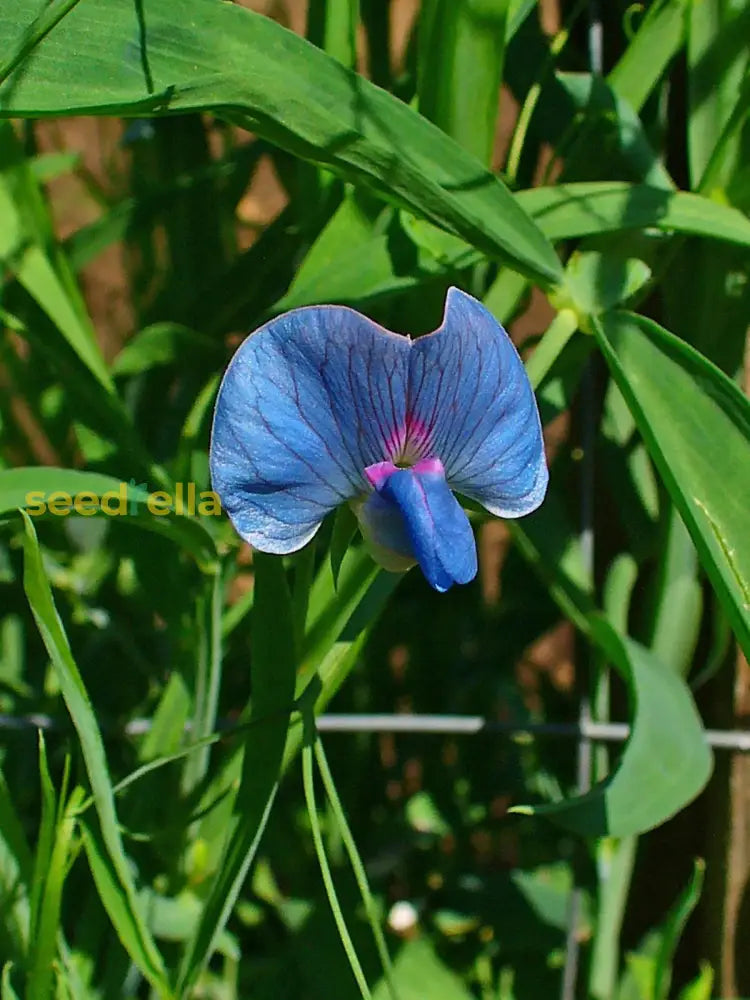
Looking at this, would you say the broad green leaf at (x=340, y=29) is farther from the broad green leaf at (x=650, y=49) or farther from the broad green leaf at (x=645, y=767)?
the broad green leaf at (x=645, y=767)

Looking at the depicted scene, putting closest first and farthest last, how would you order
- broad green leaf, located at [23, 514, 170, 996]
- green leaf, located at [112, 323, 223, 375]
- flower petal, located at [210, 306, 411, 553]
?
flower petal, located at [210, 306, 411, 553] → broad green leaf, located at [23, 514, 170, 996] → green leaf, located at [112, 323, 223, 375]

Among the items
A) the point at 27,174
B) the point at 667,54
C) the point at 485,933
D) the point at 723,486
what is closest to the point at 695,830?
the point at 485,933

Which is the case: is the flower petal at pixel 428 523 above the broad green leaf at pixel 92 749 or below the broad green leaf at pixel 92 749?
above

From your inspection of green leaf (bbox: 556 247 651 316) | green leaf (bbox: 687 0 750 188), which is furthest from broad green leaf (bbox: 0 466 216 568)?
green leaf (bbox: 687 0 750 188)

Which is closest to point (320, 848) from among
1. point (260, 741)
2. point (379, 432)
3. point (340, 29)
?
point (260, 741)

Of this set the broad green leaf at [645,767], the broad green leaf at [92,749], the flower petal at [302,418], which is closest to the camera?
the flower petal at [302,418]

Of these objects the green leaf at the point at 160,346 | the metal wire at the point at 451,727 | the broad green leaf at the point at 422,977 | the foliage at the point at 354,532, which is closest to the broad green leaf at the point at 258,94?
the foliage at the point at 354,532

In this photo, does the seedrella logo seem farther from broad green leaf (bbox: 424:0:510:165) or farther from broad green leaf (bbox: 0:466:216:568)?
broad green leaf (bbox: 424:0:510:165)

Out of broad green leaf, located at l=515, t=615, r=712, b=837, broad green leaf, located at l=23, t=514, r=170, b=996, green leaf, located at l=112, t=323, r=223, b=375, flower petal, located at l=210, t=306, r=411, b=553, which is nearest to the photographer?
flower petal, located at l=210, t=306, r=411, b=553
